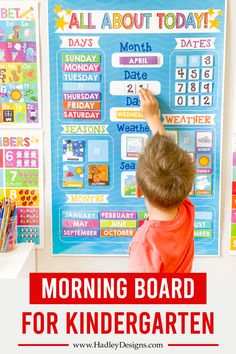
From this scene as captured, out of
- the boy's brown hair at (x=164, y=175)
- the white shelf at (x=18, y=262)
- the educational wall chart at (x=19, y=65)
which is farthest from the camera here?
the educational wall chart at (x=19, y=65)

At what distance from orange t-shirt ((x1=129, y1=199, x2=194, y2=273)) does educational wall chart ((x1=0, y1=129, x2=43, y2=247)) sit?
49 centimetres

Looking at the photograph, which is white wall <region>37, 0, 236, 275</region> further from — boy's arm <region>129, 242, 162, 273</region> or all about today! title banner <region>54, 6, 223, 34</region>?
boy's arm <region>129, 242, 162, 273</region>

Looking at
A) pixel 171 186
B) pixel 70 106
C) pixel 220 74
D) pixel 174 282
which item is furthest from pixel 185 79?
pixel 174 282

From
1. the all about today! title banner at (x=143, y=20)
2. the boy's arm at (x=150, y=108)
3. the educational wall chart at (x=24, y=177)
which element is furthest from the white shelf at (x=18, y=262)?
the all about today! title banner at (x=143, y=20)

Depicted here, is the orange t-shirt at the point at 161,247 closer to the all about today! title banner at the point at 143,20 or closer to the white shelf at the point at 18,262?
the white shelf at the point at 18,262

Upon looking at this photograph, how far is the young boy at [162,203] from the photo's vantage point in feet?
4.09

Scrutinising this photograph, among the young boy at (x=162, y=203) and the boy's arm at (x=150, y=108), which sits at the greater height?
the boy's arm at (x=150, y=108)

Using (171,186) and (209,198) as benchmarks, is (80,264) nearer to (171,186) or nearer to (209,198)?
(209,198)

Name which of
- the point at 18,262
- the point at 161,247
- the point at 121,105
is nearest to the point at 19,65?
the point at 121,105

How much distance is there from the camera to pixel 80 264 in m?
1.72

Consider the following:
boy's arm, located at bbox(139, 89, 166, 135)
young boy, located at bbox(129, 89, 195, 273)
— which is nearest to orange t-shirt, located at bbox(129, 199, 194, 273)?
young boy, located at bbox(129, 89, 195, 273)

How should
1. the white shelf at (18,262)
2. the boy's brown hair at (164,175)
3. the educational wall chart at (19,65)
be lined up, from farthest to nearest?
the educational wall chart at (19,65) → the white shelf at (18,262) → the boy's brown hair at (164,175)

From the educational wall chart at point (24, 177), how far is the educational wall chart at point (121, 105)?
50 mm

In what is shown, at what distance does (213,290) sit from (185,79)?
0.62 m
